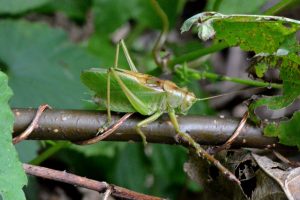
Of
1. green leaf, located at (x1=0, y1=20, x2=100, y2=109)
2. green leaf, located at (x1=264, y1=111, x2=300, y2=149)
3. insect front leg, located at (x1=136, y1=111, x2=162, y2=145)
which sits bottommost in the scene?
green leaf, located at (x1=0, y1=20, x2=100, y2=109)

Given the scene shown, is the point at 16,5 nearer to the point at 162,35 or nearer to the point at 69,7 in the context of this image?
the point at 69,7

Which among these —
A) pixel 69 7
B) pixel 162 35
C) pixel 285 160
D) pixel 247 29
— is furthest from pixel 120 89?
pixel 69 7

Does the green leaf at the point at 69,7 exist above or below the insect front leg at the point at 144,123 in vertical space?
above

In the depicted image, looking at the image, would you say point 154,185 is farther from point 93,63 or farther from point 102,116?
point 102,116

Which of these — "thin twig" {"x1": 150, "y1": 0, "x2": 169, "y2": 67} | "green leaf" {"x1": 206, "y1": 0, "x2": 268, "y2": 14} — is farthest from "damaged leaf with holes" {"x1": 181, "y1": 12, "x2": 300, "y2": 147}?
"green leaf" {"x1": 206, "y1": 0, "x2": 268, "y2": 14}

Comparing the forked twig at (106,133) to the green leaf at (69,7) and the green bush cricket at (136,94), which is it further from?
the green leaf at (69,7)

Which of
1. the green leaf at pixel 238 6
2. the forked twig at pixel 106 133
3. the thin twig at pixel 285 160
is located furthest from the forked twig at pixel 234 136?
the green leaf at pixel 238 6

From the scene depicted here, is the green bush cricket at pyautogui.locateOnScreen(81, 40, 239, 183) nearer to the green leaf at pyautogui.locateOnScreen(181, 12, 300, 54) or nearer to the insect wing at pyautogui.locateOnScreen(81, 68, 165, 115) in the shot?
the insect wing at pyautogui.locateOnScreen(81, 68, 165, 115)
